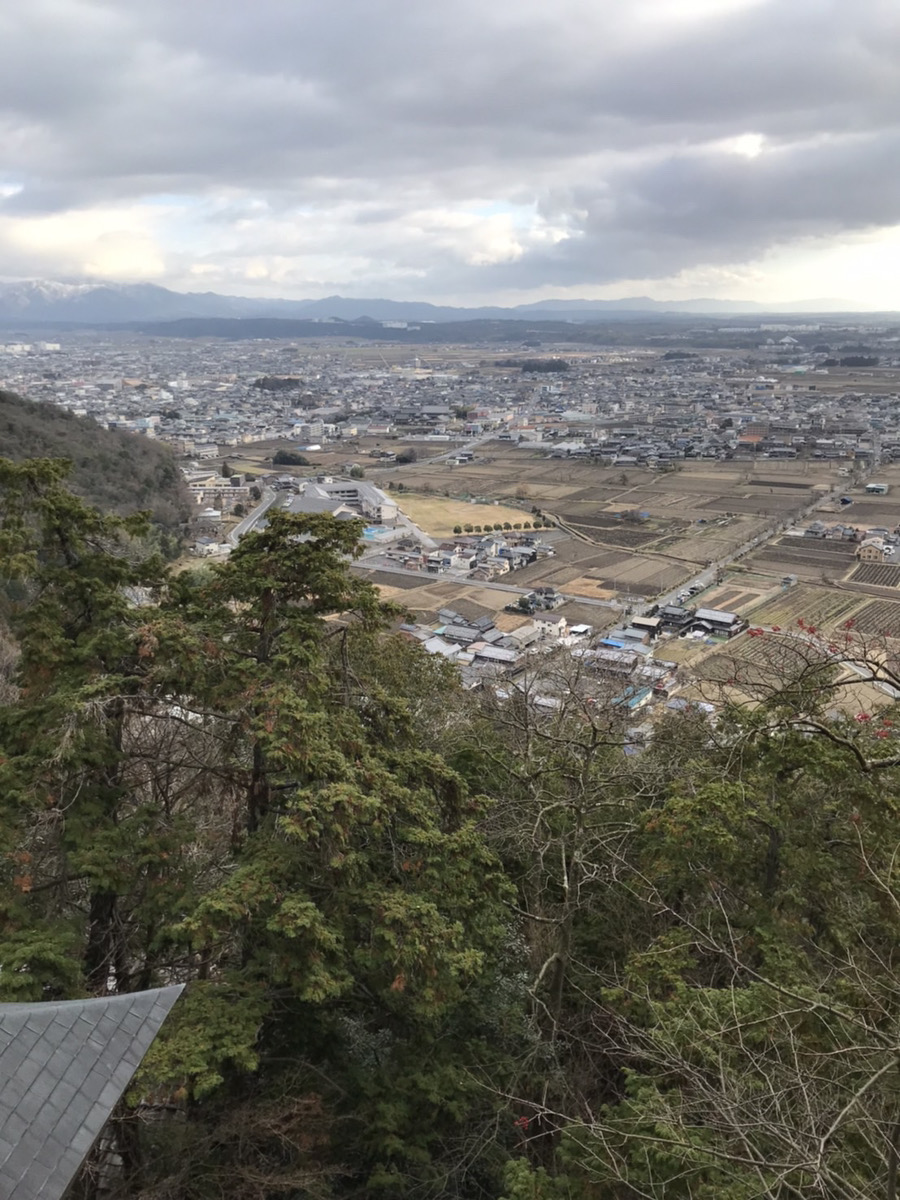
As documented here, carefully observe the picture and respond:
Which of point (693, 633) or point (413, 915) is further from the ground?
point (413, 915)

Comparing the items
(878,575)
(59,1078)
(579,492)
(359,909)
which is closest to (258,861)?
(359,909)

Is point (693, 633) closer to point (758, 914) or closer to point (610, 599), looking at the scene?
point (610, 599)

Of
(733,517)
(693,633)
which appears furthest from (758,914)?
(733,517)

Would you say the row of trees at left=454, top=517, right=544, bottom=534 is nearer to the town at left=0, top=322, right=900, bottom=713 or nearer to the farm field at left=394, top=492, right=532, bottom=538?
the town at left=0, top=322, right=900, bottom=713

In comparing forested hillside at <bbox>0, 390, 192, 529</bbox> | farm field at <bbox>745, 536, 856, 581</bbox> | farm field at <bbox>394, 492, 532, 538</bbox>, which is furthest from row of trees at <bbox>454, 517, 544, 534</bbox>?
forested hillside at <bbox>0, 390, 192, 529</bbox>

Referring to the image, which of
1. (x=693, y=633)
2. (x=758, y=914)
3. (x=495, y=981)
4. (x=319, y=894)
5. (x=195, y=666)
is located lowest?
(x=693, y=633)

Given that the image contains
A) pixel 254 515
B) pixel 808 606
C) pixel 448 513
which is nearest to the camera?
pixel 808 606

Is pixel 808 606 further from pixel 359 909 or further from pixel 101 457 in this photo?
pixel 101 457
